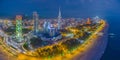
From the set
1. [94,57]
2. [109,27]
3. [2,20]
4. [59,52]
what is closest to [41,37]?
[59,52]

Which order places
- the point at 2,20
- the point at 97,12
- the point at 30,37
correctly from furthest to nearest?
the point at 97,12 → the point at 2,20 → the point at 30,37

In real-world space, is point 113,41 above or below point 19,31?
A: below

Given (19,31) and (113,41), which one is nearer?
(19,31)

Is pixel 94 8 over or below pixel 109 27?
over

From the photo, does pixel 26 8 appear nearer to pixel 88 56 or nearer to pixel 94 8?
pixel 94 8

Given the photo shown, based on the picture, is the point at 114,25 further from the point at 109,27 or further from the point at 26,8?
the point at 26,8

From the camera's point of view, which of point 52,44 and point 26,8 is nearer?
point 52,44

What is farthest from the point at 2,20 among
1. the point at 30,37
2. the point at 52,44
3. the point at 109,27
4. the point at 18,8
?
the point at 109,27

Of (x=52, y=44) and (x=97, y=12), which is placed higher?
(x=97, y=12)

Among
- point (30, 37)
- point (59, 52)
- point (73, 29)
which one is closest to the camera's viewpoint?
point (59, 52)
